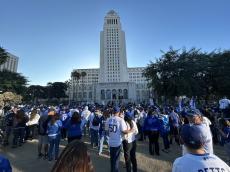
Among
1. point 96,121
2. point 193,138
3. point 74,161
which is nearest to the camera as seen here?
point 74,161

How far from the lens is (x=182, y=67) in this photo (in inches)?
1118

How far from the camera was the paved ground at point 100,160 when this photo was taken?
25.1 ft

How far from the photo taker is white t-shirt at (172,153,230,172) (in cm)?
216

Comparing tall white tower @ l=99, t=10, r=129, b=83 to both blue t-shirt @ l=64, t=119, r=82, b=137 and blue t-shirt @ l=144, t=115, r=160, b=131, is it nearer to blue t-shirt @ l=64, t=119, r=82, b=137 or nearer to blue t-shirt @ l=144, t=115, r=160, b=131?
blue t-shirt @ l=144, t=115, r=160, b=131

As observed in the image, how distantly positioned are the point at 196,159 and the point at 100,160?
693cm

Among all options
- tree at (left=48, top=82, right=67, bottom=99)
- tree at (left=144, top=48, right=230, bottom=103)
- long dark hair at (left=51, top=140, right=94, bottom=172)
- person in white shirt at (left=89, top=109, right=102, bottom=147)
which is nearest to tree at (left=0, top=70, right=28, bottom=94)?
tree at (left=144, top=48, right=230, bottom=103)

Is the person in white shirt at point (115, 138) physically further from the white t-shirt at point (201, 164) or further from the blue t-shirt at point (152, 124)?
the white t-shirt at point (201, 164)

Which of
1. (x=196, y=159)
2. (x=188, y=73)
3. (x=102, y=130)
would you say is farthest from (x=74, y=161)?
(x=188, y=73)

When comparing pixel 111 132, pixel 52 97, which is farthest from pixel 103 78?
pixel 111 132

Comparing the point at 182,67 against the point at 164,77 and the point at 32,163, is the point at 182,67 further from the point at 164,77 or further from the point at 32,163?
the point at 32,163

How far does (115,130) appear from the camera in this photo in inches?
250

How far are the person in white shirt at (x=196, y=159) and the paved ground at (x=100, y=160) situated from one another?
5565 millimetres

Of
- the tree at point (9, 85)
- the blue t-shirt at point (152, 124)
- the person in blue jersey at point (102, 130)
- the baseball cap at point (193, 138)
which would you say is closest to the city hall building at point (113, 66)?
the tree at point (9, 85)

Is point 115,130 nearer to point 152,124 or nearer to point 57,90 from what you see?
point 152,124
